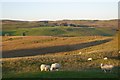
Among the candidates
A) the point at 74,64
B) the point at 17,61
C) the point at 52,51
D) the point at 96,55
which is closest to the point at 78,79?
the point at 74,64

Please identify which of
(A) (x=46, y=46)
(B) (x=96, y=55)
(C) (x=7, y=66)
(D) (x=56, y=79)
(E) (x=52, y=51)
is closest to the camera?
(D) (x=56, y=79)

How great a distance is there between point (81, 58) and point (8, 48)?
27.4m

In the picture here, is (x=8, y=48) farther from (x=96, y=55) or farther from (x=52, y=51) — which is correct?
(x=96, y=55)

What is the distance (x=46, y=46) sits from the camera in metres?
64.4

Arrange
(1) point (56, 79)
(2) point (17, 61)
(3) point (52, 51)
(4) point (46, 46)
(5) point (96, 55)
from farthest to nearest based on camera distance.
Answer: (4) point (46, 46) → (3) point (52, 51) → (5) point (96, 55) → (2) point (17, 61) → (1) point (56, 79)

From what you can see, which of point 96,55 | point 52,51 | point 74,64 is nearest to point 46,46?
point 52,51

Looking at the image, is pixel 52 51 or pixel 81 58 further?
pixel 52 51

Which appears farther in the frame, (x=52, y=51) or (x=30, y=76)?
(x=52, y=51)

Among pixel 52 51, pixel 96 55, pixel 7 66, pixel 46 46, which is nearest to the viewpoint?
pixel 7 66

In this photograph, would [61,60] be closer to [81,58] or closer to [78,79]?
[81,58]

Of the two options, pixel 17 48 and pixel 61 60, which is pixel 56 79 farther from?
pixel 17 48

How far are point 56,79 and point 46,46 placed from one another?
132ft

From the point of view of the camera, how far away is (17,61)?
119ft

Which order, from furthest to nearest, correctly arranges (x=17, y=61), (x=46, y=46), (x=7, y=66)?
(x=46, y=46) → (x=17, y=61) → (x=7, y=66)
